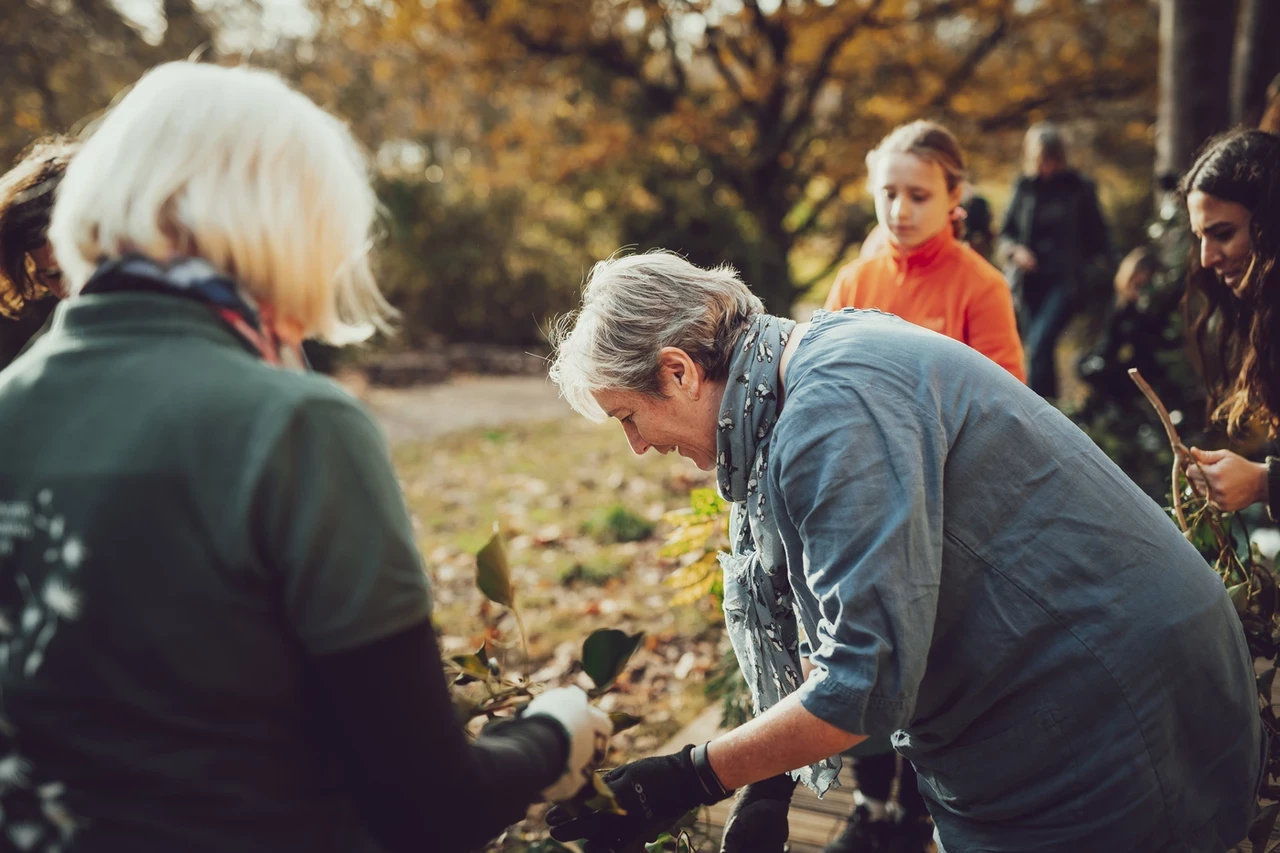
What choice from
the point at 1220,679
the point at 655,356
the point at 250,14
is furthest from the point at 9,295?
the point at 250,14

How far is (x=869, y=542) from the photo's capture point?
4.62 ft

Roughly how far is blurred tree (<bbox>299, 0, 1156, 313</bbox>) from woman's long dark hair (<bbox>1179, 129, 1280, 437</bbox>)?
26.7 ft

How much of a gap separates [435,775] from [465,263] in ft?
44.8

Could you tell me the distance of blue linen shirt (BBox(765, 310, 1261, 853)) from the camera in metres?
1.43

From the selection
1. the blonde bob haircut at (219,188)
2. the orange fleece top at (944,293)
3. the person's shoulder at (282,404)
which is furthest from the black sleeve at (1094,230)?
the person's shoulder at (282,404)

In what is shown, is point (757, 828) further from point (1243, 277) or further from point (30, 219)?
point (30, 219)

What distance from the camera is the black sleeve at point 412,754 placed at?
39.4 inches

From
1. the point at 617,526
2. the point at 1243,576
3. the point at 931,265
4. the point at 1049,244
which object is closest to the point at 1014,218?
the point at 1049,244

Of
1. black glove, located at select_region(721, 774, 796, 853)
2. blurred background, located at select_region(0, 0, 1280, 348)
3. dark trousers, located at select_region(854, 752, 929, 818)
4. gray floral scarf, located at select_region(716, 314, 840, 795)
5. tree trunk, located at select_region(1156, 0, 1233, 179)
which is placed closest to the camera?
gray floral scarf, located at select_region(716, 314, 840, 795)

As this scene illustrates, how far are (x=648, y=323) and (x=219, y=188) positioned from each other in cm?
77

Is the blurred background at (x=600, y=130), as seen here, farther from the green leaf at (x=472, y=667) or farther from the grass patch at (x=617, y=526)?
the green leaf at (x=472, y=667)

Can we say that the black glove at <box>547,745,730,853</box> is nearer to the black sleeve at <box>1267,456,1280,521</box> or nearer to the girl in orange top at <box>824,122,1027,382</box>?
the black sleeve at <box>1267,456,1280,521</box>

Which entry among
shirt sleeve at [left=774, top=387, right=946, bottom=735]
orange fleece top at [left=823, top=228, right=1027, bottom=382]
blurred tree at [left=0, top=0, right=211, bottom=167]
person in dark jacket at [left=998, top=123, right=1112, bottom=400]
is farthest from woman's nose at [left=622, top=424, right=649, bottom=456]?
blurred tree at [left=0, top=0, right=211, bottom=167]

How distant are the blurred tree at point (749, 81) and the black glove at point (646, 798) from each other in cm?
911
